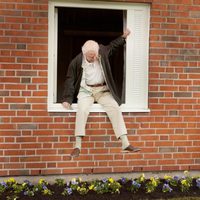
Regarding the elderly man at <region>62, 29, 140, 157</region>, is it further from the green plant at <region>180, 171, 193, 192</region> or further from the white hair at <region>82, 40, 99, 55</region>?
the green plant at <region>180, 171, 193, 192</region>

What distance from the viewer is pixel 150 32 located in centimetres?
628

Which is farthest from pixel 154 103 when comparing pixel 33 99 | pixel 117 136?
pixel 33 99

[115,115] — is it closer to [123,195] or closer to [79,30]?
[123,195]

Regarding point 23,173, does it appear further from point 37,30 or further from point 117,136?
point 37,30

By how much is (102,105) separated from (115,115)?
244 millimetres

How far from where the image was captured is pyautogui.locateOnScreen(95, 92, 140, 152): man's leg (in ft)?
19.7

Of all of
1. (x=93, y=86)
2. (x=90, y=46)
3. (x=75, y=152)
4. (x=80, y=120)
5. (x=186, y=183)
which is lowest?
(x=186, y=183)

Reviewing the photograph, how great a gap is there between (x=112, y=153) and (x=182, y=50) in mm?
1812

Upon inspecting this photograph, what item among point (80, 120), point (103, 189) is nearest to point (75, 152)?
point (80, 120)

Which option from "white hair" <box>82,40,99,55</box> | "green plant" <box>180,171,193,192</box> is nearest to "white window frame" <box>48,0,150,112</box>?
"white hair" <box>82,40,99,55</box>

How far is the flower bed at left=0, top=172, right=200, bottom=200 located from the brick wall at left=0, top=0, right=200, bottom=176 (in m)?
0.19

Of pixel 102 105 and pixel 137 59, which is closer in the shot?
pixel 102 105

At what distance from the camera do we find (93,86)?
6.09 m

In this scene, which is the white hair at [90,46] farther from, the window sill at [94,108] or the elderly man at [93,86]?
the window sill at [94,108]
